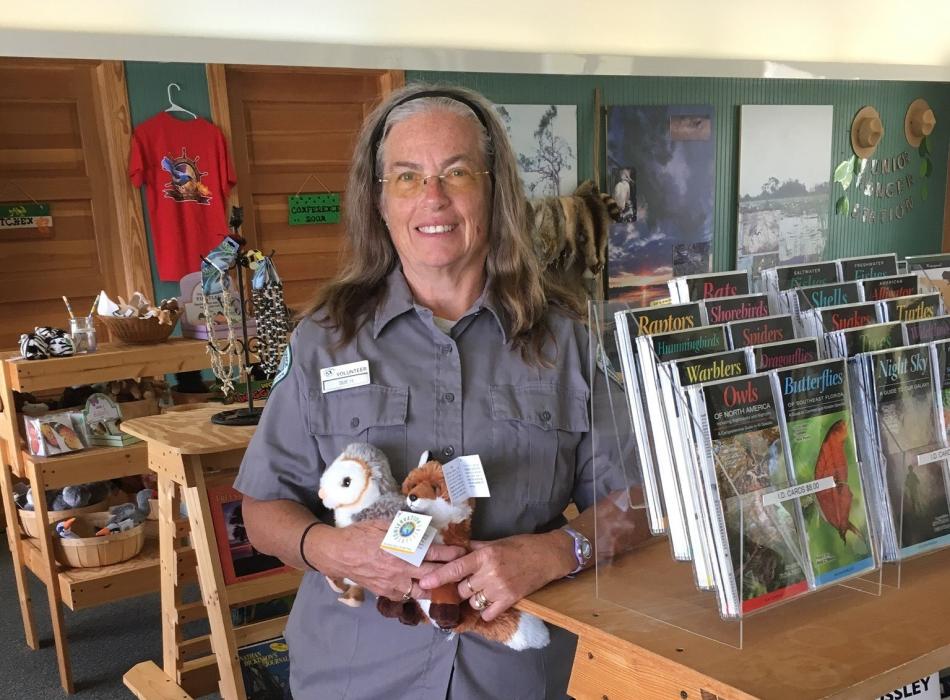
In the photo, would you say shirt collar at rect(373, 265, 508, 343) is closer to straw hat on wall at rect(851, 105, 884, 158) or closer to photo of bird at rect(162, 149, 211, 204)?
photo of bird at rect(162, 149, 211, 204)

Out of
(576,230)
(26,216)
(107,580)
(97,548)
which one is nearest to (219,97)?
(26,216)

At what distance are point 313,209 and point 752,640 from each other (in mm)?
4303

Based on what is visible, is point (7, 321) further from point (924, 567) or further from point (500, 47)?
point (924, 567)

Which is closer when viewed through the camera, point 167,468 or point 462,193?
point 462,193

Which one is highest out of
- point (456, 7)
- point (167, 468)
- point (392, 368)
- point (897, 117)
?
point (456, 7)

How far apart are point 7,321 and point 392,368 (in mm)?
3461

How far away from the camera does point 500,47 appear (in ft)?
17.8

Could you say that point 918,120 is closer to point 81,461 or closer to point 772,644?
point 81,461

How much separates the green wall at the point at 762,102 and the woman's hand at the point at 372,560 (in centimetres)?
428

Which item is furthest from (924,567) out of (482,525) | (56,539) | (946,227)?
(946,227)

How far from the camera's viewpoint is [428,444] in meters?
1.38

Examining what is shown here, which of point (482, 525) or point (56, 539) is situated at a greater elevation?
point (482, 525)

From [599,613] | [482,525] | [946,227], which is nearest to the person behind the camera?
[599,613]

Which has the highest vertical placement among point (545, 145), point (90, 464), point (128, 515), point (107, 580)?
point (545, 145)
